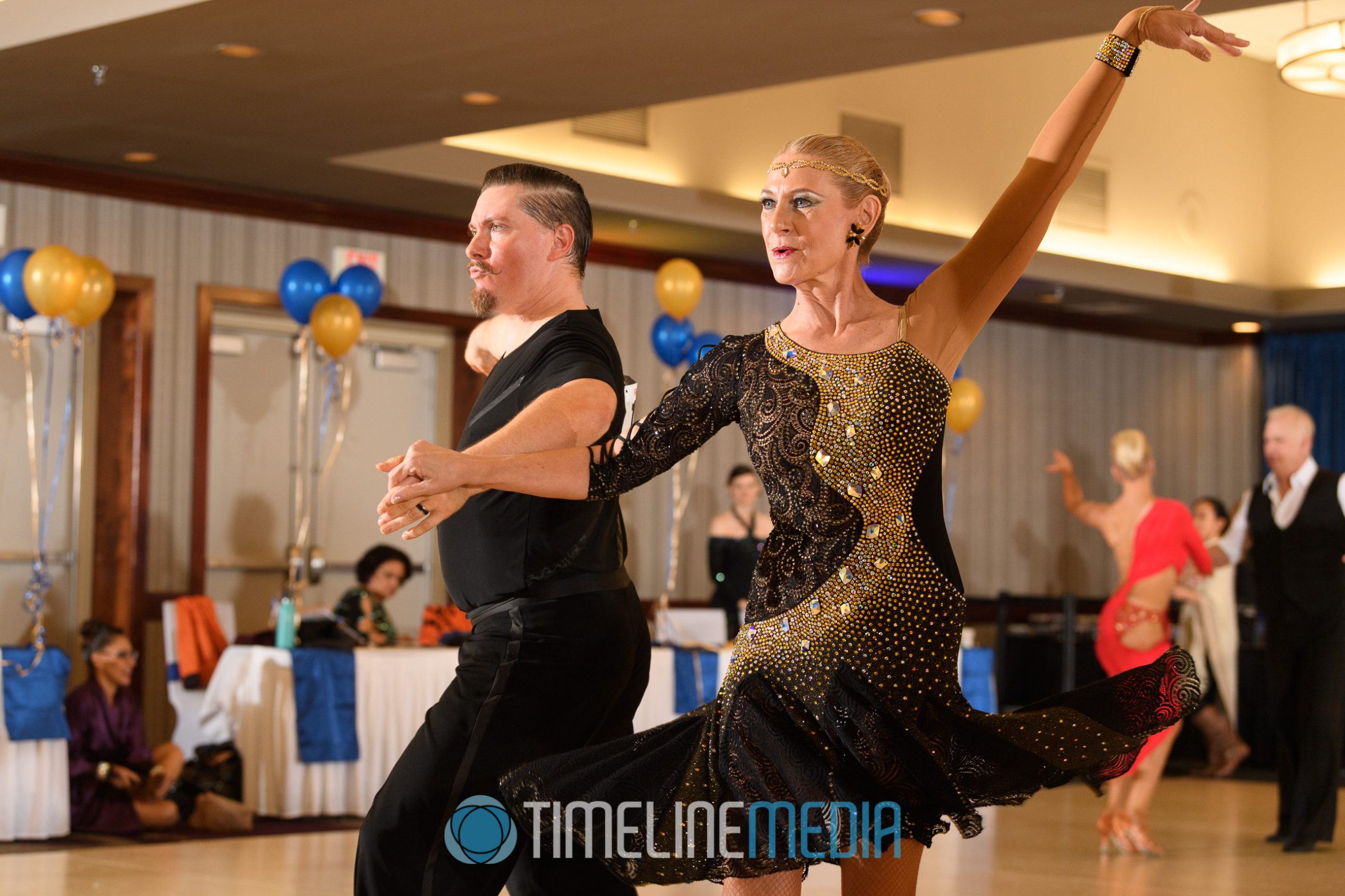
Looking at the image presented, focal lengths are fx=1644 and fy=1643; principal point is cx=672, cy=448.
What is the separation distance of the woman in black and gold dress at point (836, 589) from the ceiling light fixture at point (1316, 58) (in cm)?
546

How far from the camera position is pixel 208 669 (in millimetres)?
7309

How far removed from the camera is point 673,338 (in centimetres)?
863

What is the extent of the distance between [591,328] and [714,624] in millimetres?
6569

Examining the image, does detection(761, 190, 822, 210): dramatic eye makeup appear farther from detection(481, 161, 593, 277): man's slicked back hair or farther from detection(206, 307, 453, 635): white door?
detection(206, 307, 453, 635): white door

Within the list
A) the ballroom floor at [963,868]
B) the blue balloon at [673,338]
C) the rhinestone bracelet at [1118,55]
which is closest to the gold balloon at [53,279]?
the ballroom floor at [963,868]

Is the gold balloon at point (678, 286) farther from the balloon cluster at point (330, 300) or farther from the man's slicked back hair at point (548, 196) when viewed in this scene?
the man's slicked back hair at point (548, 196)

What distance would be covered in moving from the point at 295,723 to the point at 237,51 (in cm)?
276

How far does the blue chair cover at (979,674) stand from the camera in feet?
28.4

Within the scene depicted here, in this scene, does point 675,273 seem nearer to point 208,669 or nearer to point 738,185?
point 738,185

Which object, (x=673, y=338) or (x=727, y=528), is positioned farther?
(x=727, y=528)

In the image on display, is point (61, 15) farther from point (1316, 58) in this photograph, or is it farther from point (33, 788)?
point (1316, 58)

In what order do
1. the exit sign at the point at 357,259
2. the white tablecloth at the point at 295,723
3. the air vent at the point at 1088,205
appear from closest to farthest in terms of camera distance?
the white tablecloth at the point at 295,723
the exit sign at the point at 357,259
the air vent at the point at 1088,205

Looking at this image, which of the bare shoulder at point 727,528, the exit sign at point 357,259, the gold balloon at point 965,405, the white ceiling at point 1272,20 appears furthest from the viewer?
the white ceiling at point 1272,20

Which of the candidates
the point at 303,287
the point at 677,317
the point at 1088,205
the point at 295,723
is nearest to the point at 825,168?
the point at 295,723
